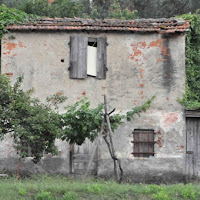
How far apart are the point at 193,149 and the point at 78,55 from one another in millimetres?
5399

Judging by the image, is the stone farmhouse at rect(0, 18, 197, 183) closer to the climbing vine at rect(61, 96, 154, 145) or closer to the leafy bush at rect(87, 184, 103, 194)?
the climbing vine at rect(61, 96, 154, 145)

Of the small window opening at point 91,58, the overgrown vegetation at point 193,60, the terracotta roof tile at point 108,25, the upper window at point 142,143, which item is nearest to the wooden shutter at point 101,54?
the small window opening at point 91,58

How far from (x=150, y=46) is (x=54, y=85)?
3.75m

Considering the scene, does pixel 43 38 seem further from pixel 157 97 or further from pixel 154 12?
pixel 154 12

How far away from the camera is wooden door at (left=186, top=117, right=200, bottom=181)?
14.1m

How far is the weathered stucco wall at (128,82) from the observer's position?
45.0ft

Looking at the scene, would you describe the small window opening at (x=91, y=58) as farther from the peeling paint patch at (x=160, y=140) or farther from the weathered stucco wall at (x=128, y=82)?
the peeling paint patch at (x=160, y=140)

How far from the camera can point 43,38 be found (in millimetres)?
14117

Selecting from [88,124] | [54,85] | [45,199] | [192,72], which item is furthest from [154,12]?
[45,199]

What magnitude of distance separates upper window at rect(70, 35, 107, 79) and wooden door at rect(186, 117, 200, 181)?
12.0ft

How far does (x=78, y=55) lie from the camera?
1412 cm

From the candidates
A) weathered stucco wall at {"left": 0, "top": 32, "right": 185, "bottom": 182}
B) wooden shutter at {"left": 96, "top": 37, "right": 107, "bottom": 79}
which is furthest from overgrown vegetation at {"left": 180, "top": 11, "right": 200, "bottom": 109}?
wooden shutter at {"left": 96, "top": 37, "right": 107, "bottom": 79}

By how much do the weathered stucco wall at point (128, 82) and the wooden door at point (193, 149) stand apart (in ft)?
1.41

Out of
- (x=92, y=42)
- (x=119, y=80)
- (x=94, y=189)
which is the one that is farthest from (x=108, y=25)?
(x=94, y=189)
